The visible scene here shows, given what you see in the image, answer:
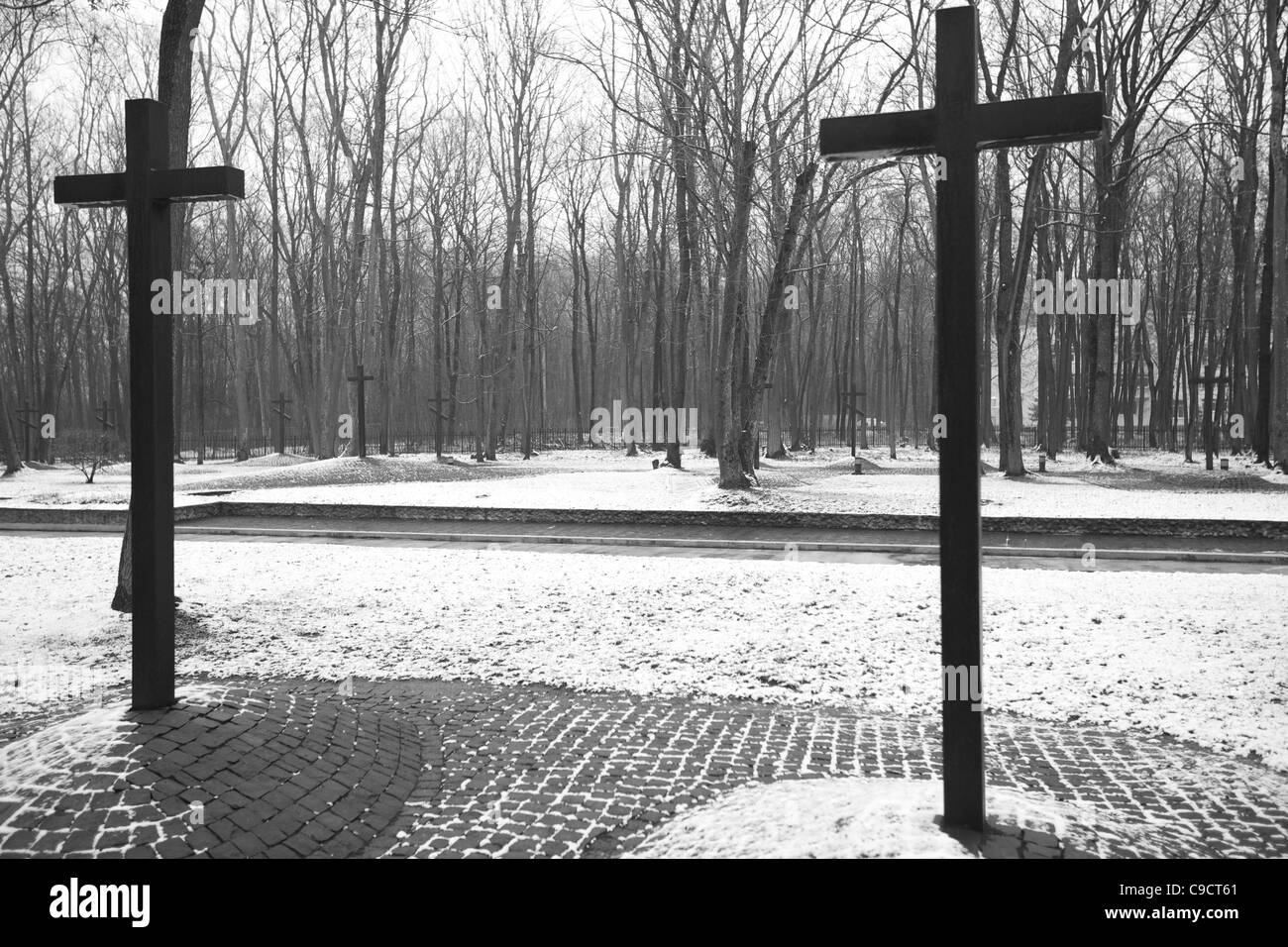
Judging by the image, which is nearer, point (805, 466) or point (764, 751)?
point (764, 751)

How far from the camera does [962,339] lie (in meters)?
3.45

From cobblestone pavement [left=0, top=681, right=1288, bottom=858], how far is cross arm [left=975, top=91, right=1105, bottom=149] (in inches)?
97.9

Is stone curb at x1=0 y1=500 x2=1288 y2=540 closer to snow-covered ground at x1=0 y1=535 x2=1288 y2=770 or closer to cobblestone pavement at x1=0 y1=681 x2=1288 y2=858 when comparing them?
snow-covered ground at x1=0 y1=535 x2=1288 y2=770

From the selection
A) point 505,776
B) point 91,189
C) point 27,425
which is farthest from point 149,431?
point 27,425

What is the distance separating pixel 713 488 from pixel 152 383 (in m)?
12.7

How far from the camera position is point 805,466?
90.9 ft

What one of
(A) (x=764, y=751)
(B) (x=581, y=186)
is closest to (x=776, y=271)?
(A) (x=764, y=751)

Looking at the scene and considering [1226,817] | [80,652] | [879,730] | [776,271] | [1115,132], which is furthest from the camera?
[1115,132]

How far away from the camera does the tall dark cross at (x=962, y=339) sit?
3447mm

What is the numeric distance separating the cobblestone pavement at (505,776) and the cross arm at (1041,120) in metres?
2.49

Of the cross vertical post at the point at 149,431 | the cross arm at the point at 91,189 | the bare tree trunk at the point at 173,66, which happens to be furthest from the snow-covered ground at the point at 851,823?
the bare tree trunk at the point at 173,66
